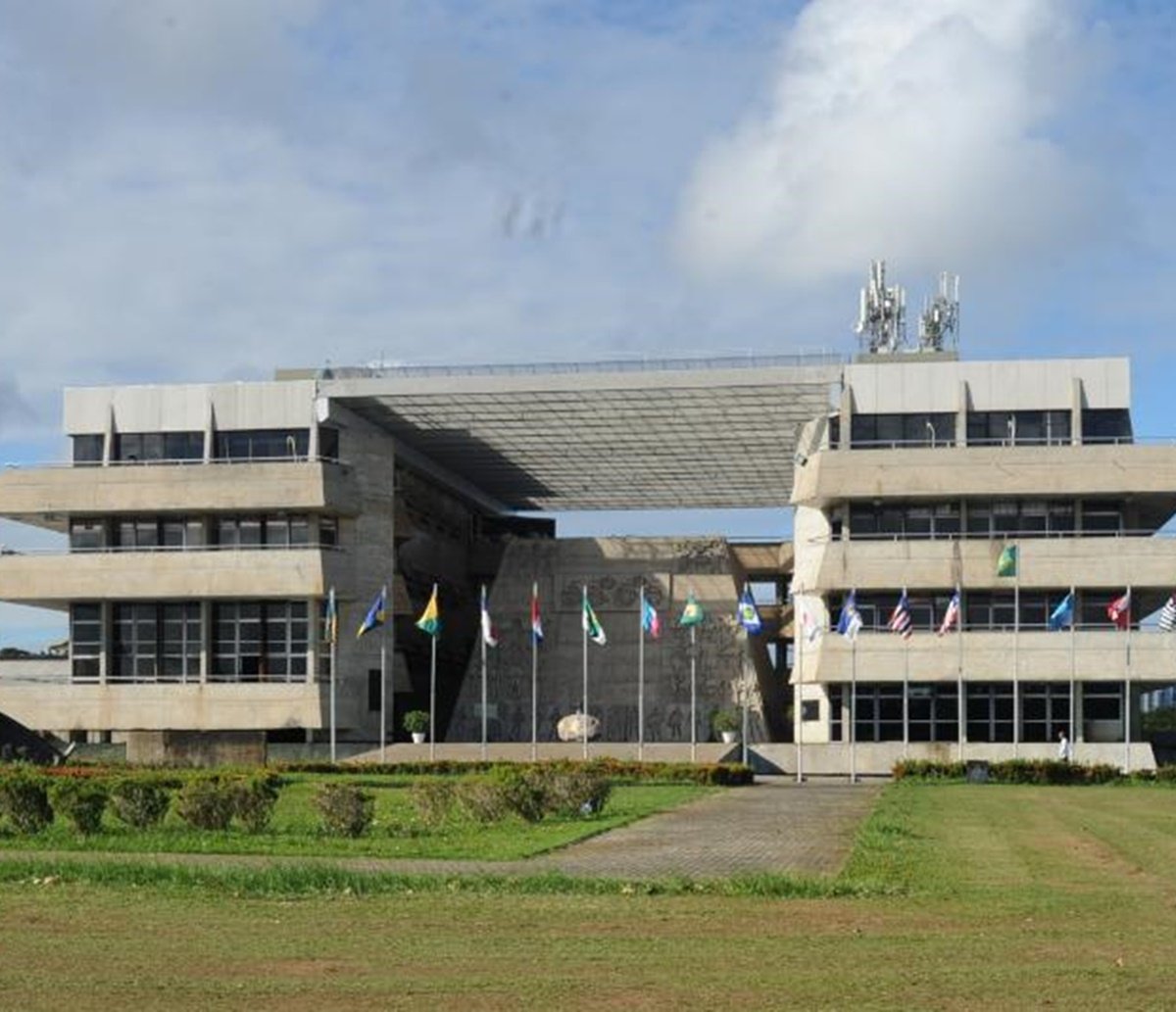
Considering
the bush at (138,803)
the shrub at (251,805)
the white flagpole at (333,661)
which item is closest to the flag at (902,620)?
the white flagpole at (333,661)

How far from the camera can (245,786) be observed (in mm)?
36281

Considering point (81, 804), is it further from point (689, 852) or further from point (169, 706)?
point (169, 706)

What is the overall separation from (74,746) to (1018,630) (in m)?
40.5

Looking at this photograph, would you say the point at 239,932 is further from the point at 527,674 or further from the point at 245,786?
the point at 527,674

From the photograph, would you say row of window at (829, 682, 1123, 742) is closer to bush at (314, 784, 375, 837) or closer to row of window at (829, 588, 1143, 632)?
row of window at (829, 588, 1143, 632)

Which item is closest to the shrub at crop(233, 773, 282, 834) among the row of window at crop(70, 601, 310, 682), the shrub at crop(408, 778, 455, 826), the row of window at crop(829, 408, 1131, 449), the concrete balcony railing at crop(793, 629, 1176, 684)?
the shrub at crop(408, 778, 455, 826)

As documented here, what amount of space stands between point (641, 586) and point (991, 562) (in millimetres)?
22994

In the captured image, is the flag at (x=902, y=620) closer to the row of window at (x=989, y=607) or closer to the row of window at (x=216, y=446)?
the row of window at (x=989, y=607)

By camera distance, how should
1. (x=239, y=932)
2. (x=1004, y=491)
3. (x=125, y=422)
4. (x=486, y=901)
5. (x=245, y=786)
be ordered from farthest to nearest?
(x=125, y=422) → (x=1004, y=491) → (x=245, y=786) → (x=486, y=901) → (x=239, y=932)

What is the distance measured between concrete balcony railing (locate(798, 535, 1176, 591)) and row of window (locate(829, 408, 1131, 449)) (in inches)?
163

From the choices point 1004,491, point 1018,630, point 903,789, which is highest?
point 1004,491

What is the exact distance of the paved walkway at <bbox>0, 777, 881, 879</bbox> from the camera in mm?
28469

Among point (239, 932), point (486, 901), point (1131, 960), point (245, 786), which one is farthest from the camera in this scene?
point (245, 786)

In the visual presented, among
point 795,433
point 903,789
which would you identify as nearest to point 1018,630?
point 795,433
